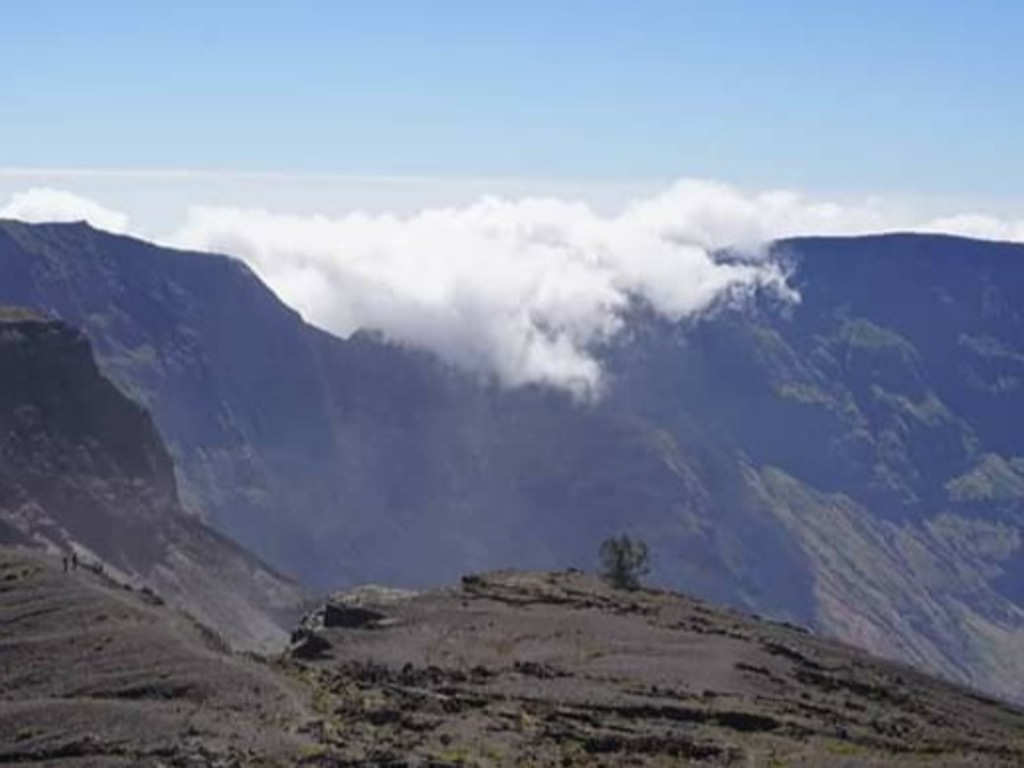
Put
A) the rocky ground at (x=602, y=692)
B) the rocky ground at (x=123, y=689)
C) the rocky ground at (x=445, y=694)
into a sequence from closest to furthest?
the rocky ground at (x=123, y=689) < the rocky ground at (x=445, y=694) < the rocky ground at (x=602, y=692)

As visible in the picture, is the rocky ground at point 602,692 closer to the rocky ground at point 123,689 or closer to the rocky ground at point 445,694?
the rocky ground at point 445,694

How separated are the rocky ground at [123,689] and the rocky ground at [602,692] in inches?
168

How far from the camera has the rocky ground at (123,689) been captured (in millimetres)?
97750

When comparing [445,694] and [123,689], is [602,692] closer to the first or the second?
[445,694]

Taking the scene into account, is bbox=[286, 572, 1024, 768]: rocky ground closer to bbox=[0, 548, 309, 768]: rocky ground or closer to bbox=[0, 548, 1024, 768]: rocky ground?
bbox=[0, 548, 1024, 768]: rocky ground

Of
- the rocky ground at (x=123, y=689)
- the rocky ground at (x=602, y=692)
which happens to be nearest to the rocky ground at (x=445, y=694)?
the rocky ground at (x=123, y=689)

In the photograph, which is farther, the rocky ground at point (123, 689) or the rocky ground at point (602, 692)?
the rocky ground at point (602, 692)

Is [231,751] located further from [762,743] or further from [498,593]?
[498,593]

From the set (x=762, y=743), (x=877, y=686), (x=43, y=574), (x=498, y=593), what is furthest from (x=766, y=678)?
(x=43, y=574)

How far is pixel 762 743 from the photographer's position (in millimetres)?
119688

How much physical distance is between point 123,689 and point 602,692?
3659 cm

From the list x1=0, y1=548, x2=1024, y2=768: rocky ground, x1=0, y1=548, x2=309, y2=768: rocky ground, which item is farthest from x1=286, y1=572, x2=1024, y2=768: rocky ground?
x1=0, y1=548, x2=309, y2=768: rocky ground

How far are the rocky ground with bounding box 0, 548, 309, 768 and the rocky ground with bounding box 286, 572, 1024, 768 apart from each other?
426cm

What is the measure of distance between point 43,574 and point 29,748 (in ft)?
161
